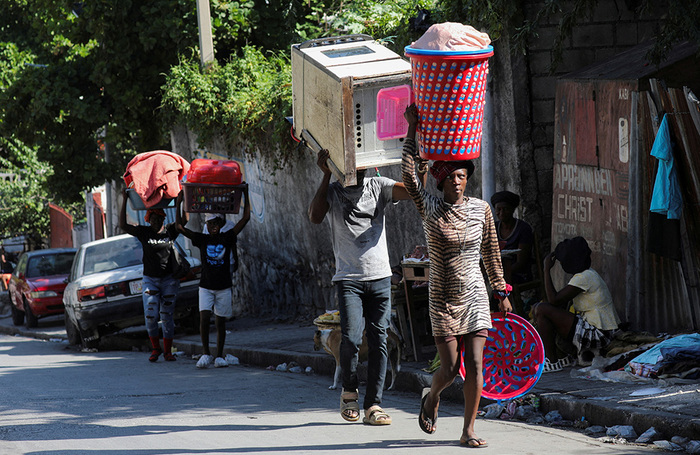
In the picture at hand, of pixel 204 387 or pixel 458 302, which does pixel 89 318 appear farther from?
pixel 458 302

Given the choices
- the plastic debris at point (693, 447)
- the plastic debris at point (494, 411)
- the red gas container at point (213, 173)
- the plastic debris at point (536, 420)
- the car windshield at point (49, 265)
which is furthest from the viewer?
the car windshield at point (49, 265)

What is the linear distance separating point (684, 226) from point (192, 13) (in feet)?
40.2

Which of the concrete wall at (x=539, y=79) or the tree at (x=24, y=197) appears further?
the tree at (x=24, y=197)

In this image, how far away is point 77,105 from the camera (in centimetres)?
1866

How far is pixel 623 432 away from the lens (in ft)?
19.0

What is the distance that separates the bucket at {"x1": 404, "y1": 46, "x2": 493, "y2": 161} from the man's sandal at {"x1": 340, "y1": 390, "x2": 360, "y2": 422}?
6.00ft

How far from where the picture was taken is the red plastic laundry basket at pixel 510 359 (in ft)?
19.8

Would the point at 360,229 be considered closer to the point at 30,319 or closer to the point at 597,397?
the point at 597,397

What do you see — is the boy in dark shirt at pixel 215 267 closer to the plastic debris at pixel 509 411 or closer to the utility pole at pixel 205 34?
the plastic debris at pixel 509 411

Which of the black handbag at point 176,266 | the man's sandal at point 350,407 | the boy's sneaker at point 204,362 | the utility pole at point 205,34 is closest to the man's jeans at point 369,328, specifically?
the man's sandal at point 350,407

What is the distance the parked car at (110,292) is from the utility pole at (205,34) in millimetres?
4093

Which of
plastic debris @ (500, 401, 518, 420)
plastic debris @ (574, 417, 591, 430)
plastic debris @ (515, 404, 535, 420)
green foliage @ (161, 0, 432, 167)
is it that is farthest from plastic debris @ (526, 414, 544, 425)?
green foliage @ (161, 0, 432, 167)

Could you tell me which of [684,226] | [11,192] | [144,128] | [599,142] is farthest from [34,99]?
[11,192]

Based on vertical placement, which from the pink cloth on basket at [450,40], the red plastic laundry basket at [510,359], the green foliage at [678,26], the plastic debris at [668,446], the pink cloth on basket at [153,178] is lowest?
the plastic debris at [668,446]
